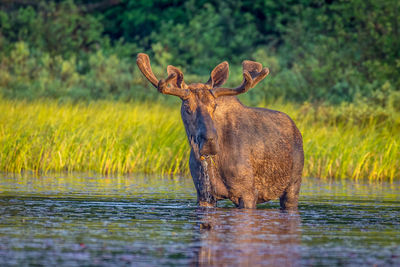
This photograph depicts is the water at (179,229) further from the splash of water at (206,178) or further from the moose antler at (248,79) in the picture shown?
the moose antler at (248,79)

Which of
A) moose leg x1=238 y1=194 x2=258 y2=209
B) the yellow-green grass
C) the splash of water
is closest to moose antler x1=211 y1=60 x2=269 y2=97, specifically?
the splash of water

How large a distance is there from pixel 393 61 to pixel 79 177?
1164 cm

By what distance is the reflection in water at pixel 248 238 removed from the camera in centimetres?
720

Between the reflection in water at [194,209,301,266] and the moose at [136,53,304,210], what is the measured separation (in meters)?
0.32

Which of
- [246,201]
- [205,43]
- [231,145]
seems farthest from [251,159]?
[205,43]

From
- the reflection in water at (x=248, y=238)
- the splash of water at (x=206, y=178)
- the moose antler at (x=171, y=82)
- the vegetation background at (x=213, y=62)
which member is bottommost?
the reflection in water at (x=248, y=238)

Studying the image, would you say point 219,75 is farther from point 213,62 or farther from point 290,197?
point 213,62

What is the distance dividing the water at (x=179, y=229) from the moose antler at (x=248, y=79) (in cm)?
148

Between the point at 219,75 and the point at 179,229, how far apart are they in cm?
285

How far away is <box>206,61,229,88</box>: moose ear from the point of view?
11.2m

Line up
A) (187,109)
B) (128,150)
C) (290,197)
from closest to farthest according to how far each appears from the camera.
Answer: (187,109), (290,197), (128,150)

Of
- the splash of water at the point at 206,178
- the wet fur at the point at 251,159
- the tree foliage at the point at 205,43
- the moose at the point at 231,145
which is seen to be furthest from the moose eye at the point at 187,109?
the tree foliage at the point at 205,43

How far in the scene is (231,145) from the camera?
10648 millimetres

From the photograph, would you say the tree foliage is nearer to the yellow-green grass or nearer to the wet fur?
the yellow-green grass
